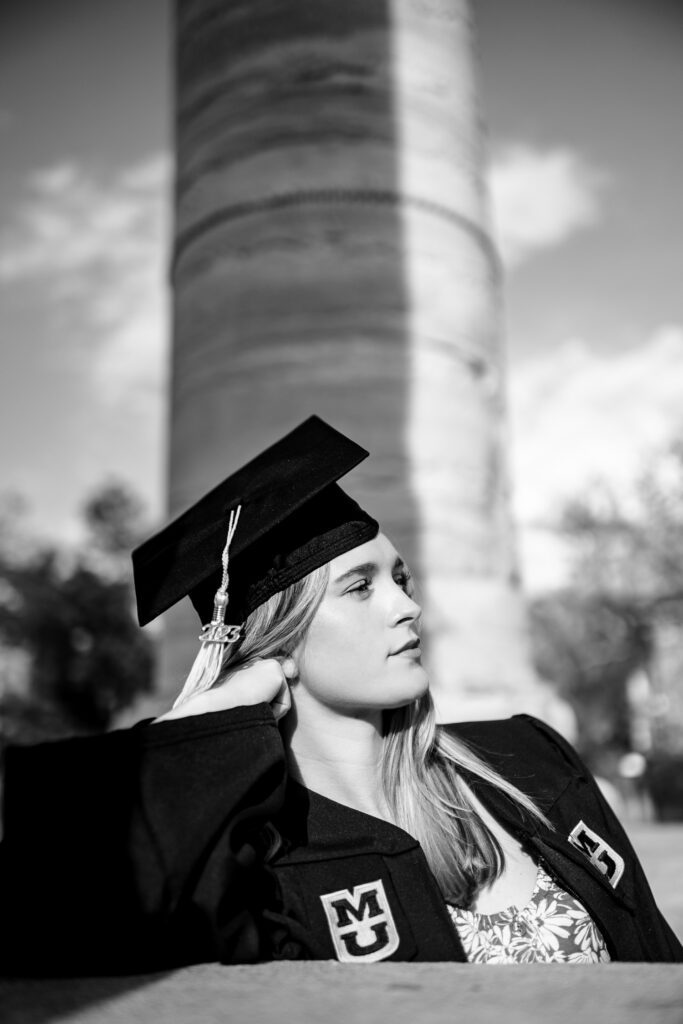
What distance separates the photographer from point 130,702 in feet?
84.7

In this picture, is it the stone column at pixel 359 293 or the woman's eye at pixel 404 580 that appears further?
the stone column at pixel 359 293

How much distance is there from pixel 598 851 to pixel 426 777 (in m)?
0.40

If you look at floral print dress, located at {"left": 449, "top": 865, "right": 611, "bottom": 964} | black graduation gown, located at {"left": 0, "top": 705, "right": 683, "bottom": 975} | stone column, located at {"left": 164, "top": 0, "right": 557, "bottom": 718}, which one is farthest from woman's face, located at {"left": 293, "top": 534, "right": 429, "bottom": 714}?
stone column, located at {"left": 164, "top": 0, "right": 557, "bottom": 718}

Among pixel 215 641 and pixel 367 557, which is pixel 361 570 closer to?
pixel 367 557

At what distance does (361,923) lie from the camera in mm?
1771

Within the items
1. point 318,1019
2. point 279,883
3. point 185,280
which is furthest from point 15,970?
point 185,280

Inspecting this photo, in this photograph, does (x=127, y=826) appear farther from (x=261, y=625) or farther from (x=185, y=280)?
(x=185, y=280)

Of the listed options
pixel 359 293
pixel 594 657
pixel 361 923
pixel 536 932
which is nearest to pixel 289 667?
pixel 361 923

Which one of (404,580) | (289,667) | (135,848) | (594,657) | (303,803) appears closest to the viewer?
(135,848)

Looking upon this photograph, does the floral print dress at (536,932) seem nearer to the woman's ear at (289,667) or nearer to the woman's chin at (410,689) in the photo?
the woman's chin at (410,689)

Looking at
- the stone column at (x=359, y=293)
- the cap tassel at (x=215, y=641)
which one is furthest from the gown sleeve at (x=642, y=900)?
the stone column at (x=359, y=293)

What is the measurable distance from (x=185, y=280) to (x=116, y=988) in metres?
4.50

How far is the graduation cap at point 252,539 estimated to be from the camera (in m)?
2.03

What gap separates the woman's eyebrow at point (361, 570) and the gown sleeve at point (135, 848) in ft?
1.54
